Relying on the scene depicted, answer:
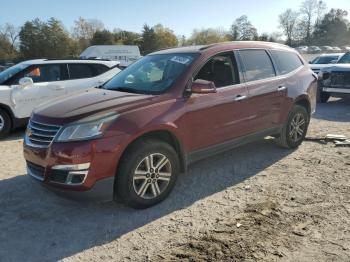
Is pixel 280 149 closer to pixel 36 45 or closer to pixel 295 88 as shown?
pixel 295 88

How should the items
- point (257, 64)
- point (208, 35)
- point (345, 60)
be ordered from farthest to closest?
1. point (208, 35)
2. point (345, 60)
3. point (257, 64)

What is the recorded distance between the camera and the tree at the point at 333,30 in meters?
102

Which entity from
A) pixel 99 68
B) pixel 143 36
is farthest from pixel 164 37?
pixel 99 68

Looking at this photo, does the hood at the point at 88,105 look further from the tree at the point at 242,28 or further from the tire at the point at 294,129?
the tree at the point at 242,28

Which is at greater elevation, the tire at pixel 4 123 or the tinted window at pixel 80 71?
the tinted window at pixel 80 71

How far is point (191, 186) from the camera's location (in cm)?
503

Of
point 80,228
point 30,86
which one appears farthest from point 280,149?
point 30,86

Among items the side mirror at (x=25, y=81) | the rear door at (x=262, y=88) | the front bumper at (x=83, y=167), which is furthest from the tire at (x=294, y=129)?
the side mirror at (x=25, y=81)

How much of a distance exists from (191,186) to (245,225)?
122cm

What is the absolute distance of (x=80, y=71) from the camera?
9.25 meters

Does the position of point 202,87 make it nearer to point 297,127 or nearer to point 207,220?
point 207,220

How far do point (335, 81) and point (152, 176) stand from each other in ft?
29.7

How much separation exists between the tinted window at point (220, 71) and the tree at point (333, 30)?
10615 centimetres

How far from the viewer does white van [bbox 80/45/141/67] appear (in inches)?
836
